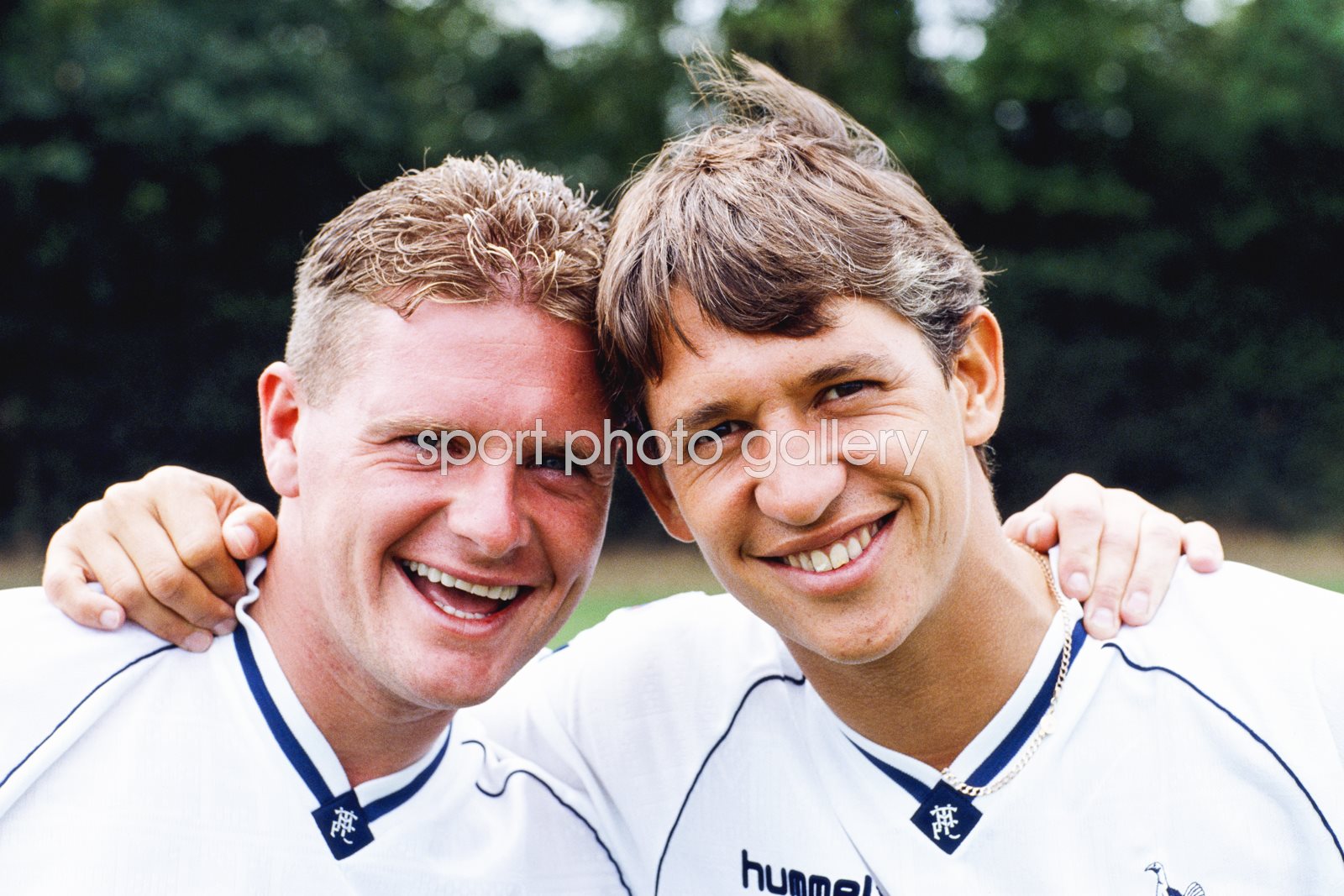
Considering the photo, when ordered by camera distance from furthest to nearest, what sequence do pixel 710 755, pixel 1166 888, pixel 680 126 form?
pixel 680 126 < pixel 710 755 < pixel 1166 888

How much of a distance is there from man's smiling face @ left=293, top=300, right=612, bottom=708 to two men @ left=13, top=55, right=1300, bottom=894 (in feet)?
0.13

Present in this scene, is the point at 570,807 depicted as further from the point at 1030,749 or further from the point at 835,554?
→ the point at 1030,749

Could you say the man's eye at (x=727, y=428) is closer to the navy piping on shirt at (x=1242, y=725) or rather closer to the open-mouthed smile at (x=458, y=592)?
the open-mouthed smile at (x=458, y=592)

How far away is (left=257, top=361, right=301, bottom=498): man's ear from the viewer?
9.46 feet

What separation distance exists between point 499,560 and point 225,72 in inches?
568

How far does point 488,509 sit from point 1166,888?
1.54 m

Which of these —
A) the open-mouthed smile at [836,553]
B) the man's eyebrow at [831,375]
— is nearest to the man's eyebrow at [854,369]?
the man's eyebrow at [831,375]

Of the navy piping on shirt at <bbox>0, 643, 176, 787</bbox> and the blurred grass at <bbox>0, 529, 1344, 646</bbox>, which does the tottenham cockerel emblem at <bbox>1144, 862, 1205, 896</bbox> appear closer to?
the navy piping on shirt at <bbox>0, 643, 176, 787</bbox>

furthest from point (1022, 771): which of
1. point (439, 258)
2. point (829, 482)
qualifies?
point (439, 258)

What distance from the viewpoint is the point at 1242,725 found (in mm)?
2461

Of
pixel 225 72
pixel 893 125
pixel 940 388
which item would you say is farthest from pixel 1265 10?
pixel 940 388

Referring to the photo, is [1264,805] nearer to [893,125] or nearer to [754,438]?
[754,438]

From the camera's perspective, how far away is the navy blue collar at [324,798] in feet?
8.65

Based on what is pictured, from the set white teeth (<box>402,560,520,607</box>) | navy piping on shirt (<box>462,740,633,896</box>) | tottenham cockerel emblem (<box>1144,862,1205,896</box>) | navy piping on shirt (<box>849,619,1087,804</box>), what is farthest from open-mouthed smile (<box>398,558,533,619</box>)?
tottenham cockerel emblem (<box>1144,862,1205,896</box>)
